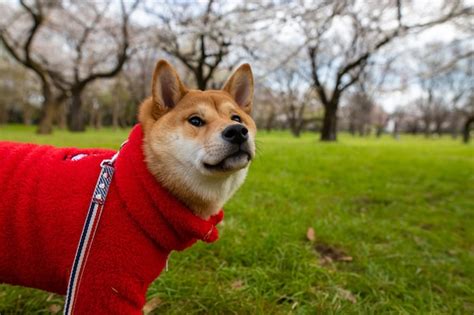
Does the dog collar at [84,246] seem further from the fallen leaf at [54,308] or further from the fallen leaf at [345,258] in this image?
the fallen leaf at [345,258]

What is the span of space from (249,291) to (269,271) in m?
0.30

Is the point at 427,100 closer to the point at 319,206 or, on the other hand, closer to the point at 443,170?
the point at 443,170

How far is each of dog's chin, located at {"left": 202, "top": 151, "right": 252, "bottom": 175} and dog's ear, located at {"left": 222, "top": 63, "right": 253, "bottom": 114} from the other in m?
0.55

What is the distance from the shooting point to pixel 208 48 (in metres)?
18.3

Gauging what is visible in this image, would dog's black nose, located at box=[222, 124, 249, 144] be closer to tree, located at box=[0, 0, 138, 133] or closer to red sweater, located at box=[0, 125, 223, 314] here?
red sweater, located at box=[0, 125, 223, 314]

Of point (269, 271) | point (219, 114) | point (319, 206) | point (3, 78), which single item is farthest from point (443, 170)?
point (3, 78)

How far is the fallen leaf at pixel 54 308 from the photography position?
6.50 ft

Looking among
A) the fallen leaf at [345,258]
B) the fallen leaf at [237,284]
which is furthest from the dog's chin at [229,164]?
the fallen leaf at [345,258]

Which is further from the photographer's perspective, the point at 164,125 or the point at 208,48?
the point at 208,48

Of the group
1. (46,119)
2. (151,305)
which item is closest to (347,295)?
(151,305)

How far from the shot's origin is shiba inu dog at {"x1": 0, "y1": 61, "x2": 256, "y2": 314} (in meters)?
1.34

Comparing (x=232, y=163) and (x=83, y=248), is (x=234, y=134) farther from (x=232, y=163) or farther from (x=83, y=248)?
(x=83, y=248)

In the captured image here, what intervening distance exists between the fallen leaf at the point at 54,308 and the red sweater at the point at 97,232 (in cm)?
56

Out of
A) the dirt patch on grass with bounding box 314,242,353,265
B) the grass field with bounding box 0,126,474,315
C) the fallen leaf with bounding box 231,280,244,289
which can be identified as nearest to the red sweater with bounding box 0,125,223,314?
the grass field with bounding box 0,126,474,315
